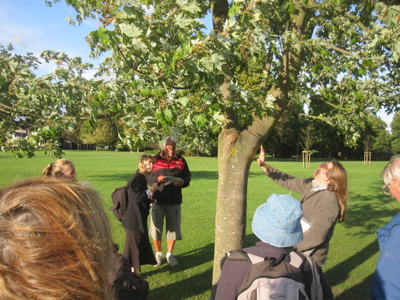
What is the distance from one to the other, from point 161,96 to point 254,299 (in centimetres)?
206

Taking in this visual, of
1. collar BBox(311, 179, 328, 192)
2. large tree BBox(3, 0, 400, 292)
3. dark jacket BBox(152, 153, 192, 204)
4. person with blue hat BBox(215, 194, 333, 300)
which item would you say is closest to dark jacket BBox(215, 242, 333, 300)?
person with blue hat BBox(215, 194, 333, 300)

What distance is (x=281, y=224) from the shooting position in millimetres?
2070

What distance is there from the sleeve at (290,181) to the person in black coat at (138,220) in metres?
1.87

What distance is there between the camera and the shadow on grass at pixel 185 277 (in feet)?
14.6

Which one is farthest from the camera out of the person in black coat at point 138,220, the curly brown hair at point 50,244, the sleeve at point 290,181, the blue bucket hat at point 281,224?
the person in black coat at point 138,220

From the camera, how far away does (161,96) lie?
317 centimetres

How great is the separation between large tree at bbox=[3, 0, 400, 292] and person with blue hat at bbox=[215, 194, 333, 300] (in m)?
1.18

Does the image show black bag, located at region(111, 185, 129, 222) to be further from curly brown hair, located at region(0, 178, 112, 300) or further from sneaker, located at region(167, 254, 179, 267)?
curly brown hair, located at region(0, 178, 112, 300)

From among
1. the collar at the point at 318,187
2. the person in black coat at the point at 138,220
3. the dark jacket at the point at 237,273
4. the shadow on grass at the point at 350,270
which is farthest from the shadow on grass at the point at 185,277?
the dark jacket at the point at 237,273

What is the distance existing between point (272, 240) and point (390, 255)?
0.89 m

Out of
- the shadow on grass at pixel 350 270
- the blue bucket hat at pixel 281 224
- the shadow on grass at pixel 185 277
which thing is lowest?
the shadow on grass at pixel 350 270

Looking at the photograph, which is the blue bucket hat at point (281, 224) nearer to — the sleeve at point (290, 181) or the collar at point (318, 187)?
the collar at point (318, 187)

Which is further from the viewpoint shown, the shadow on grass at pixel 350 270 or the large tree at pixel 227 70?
the shadow on grass at pixel 350 270

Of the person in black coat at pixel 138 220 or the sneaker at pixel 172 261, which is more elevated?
the person in black coat at pixel 138 220
